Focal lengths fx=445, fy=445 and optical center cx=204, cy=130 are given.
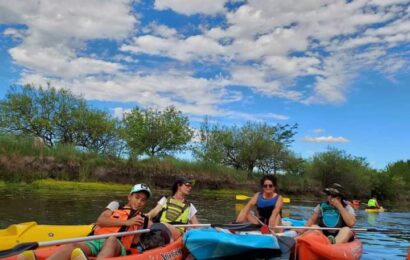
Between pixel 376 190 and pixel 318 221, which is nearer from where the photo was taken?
pixel 318 221

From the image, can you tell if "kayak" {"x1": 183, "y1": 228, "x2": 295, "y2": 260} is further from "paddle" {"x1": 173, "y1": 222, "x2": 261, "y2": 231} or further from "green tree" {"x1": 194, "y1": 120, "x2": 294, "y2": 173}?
"green tree" {"x1": 194, "y1": 120, "x2": 294, "y2": 173}

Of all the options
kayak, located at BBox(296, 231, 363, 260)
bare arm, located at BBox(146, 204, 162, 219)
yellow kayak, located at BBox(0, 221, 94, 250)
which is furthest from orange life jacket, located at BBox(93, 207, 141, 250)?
kayak, located at BBox(296, 231, 363, 260)

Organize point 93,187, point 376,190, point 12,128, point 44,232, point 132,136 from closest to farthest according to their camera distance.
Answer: point 44,232
point 93,187
point 12,128
point 132,136
point 376,190

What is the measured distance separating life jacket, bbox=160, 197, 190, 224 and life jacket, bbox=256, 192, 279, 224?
141cm

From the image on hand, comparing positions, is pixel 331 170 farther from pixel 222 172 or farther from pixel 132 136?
pixel 132 136

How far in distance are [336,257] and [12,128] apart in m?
32.3

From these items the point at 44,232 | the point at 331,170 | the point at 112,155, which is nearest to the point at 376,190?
the point at 331,170

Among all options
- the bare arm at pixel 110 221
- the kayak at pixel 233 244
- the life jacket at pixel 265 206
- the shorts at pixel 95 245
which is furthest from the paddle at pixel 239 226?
the shorts at pixel 95 245

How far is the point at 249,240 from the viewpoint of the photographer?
643cm

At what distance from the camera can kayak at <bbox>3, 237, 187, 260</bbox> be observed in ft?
16.7

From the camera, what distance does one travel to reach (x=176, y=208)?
7.26m

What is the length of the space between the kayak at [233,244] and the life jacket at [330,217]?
4.84 feet

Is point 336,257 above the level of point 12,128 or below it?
below

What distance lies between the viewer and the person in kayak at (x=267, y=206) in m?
7.73
